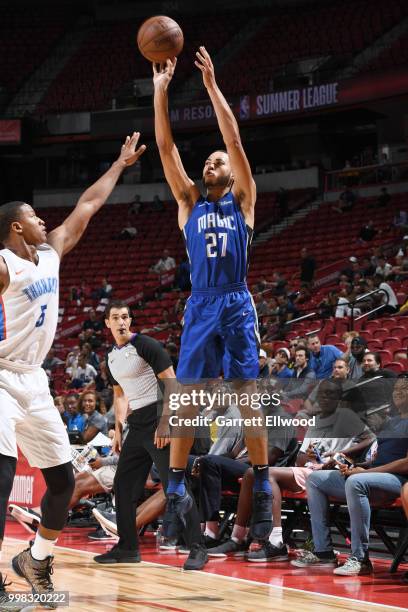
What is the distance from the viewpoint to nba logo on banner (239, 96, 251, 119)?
74.0ft

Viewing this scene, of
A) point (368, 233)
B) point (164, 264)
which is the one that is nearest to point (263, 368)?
point (368, 233)

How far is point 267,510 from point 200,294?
1.32 meters

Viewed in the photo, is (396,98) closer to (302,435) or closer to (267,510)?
(302,435)

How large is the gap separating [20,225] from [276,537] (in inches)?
136

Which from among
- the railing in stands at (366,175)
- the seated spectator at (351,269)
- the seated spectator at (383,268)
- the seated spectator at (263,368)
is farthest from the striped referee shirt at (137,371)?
the railing in stands at (366,175)

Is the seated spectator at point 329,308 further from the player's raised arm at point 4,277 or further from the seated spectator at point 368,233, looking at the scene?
the player's raised arm at point 4,277

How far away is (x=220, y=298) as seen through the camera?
17.7 ft

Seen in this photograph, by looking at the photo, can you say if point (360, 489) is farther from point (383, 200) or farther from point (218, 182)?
point (383, 200)

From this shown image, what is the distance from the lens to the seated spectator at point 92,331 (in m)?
17.4

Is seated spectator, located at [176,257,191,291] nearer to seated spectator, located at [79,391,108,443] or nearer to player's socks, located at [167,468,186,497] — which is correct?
seated spectator, located at [79,391,108,443]

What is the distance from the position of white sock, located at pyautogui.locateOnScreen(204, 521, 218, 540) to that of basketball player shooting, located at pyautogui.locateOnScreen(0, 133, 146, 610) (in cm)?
265

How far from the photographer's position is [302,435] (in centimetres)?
797

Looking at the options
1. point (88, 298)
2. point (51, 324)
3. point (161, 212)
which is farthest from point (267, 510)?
point (161, 212)

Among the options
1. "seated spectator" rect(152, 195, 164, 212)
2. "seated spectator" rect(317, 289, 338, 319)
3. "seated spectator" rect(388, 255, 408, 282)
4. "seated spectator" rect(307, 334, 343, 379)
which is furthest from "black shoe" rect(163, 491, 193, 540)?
"seated spectator" rect(152, 195, 164, 212)
